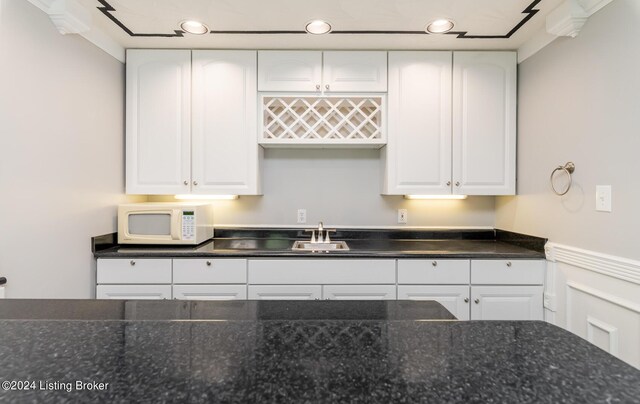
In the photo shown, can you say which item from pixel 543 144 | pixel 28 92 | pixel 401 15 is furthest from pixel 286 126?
pixel 543 144

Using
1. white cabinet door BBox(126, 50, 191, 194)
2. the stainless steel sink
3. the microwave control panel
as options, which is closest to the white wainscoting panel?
the stainless steel sink

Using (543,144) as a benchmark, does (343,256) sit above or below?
below

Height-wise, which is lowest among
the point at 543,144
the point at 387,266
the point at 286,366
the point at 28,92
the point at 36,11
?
the point at 387,266

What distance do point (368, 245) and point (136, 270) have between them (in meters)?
1.55

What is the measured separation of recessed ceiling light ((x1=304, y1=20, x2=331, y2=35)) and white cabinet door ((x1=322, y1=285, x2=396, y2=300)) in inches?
63.7

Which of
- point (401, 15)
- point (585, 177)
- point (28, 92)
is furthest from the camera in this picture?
point (401, 15)

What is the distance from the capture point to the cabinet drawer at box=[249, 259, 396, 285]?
6.77 feet

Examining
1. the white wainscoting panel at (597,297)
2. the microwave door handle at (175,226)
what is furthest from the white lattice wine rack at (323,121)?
the white wainscoting panel at (597,297)

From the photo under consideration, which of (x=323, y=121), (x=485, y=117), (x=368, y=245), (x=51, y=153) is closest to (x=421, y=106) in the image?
(x=485, y=117)

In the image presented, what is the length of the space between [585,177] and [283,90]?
6.20 ft

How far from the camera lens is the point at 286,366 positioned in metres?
0.52

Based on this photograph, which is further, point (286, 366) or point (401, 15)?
point (401, 15)

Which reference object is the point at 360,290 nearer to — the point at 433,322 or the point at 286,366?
the point at 433,322

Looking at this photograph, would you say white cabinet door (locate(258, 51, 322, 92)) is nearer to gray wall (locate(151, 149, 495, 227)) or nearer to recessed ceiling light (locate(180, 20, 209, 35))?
recessed ceiling light (locate(180, 20, 209, 35))
